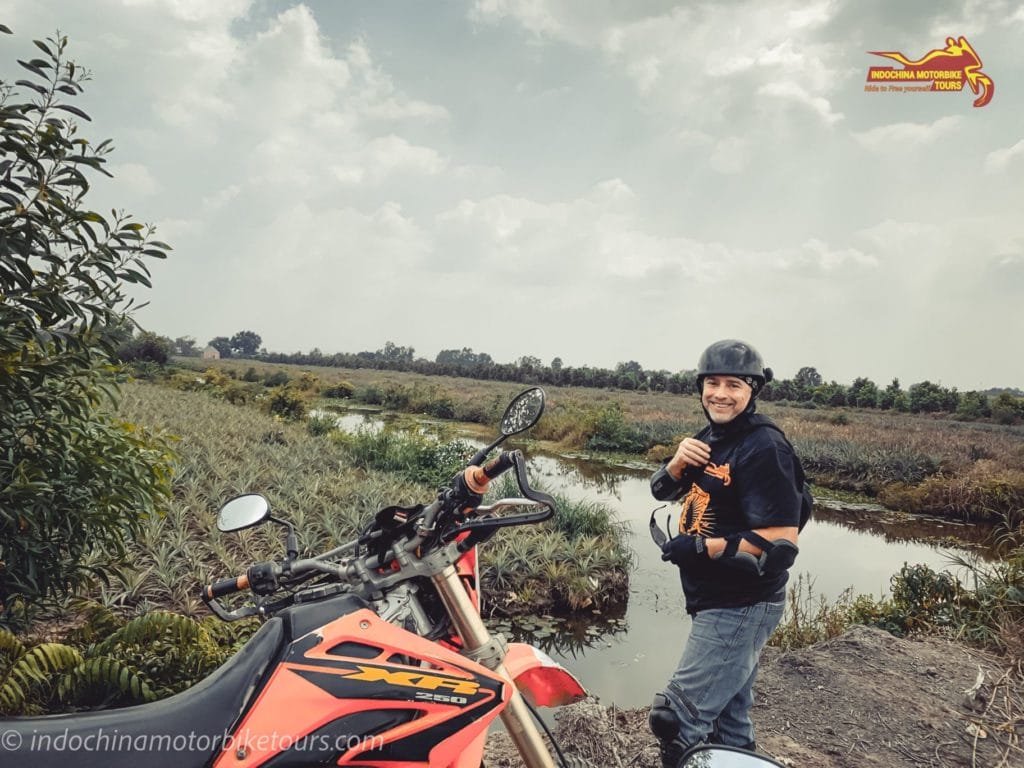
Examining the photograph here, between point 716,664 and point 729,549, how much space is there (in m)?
0.47

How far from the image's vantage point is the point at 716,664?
2.29 metres

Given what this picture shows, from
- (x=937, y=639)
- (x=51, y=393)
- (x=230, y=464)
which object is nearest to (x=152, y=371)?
(x=230, y=464)

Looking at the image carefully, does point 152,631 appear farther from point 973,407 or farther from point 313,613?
point 973,407

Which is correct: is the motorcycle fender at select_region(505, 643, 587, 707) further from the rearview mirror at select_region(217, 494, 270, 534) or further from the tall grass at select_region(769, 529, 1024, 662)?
the tall grass at select_region(769, 529, 1024, 662)

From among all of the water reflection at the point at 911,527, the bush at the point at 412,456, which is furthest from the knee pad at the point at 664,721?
the water reflection at the point at 911,527

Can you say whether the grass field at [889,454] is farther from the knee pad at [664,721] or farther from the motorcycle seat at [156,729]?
the motorcycle seat at [156,729]

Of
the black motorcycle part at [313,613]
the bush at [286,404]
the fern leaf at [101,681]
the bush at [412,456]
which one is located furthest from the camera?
the bush at [286,404]

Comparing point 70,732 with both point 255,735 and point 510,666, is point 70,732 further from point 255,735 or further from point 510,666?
point 510,666

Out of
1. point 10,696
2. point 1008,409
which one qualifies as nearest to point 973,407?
point 1008,409

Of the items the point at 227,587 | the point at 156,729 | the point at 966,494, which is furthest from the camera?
the point at 966,494

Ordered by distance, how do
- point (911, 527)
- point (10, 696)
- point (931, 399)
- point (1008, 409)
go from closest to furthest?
point (10, 696) < point (911, 527) < point (1008, 409) < point (931, 399)

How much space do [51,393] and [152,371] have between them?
25.6m

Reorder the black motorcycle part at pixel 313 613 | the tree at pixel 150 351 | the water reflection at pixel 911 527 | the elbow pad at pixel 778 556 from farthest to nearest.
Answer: the tree at pixel 150 351
the water reflection at pixel 911 527
the elbow pad at pixel 778 556
the black motorcycle part at pixel 313 613

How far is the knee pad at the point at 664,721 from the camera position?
2295mm
